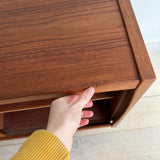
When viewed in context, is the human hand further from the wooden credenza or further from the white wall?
the white wall

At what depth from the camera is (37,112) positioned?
657mm

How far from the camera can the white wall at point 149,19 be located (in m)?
0.67

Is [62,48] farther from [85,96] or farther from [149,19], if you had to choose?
[149,19]

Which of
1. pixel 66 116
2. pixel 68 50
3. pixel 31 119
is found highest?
pixel 68 50

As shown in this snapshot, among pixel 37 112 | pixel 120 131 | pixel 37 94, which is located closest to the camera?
pixel 37 94

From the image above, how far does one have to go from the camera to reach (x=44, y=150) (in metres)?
0.31

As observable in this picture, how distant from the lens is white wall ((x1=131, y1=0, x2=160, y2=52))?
2.21 feet

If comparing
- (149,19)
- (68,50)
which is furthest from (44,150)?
(149,19)

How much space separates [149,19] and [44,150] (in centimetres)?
70

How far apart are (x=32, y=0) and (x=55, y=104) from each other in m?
0.25

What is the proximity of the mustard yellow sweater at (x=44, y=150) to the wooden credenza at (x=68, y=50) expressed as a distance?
3.1 inches

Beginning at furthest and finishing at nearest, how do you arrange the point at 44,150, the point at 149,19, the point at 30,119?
the point at 149,19 → the point at 30,119 → the point at 44,150

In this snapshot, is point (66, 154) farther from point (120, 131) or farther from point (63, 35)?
point (120, 131)

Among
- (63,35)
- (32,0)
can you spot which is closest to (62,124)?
(63,35)
